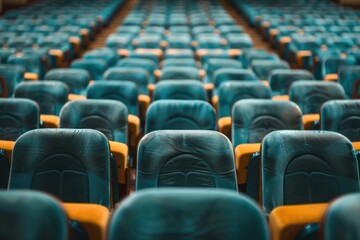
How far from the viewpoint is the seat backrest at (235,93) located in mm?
1472

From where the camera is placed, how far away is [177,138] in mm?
868

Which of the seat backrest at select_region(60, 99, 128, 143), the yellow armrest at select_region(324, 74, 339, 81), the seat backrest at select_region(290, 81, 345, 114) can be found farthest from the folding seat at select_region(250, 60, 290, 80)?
the seat backrest at select_region(60, 99, 128, 143)

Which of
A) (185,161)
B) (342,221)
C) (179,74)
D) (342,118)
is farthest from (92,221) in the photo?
(179,74)

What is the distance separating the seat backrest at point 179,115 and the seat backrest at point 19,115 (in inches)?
12.4

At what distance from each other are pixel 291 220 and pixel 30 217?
399 mm

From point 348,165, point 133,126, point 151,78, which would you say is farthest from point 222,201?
point 151,78

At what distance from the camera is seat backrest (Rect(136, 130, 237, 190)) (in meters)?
0.85

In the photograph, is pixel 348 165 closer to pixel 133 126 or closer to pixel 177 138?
pixel 177 138

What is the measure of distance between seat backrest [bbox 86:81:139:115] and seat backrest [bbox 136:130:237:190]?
612mm

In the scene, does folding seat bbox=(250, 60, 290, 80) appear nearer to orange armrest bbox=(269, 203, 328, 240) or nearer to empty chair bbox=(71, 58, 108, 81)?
empty chair bbox=(71, 58, 108, 81)

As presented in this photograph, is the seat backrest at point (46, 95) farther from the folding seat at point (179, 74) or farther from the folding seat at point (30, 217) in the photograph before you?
the folding seat at point (30, 217)

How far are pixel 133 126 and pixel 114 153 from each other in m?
0.29

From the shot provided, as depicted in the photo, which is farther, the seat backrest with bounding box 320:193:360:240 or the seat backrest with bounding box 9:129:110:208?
the seat backrest with bounding box 9:129:110:208

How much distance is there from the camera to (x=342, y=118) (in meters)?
1.20
